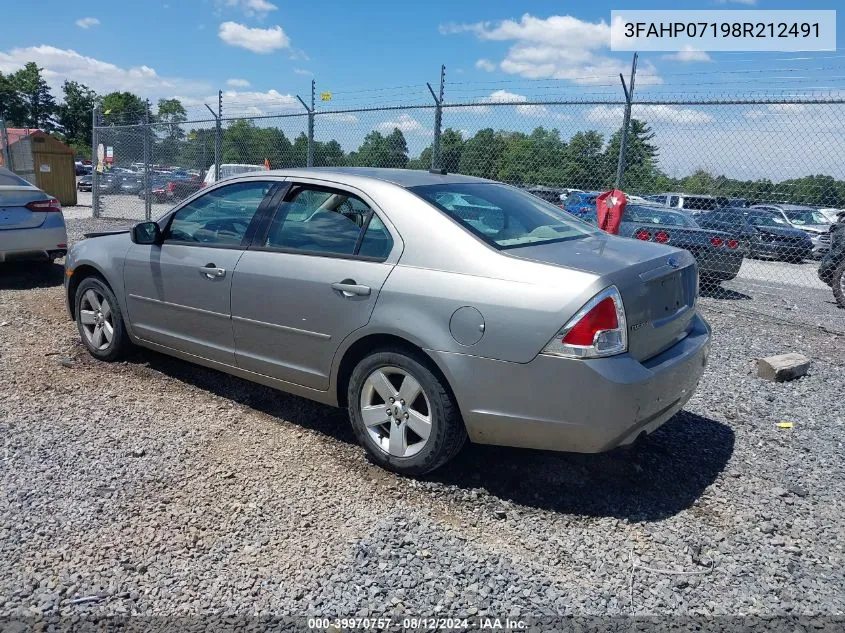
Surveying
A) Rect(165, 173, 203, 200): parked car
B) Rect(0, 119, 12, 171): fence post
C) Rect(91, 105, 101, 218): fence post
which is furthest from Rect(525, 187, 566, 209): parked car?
Rect(0, 119, 12, 171): fence post

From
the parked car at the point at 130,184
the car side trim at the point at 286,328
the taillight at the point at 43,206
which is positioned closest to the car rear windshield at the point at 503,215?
the car side trim at the point at 286,328

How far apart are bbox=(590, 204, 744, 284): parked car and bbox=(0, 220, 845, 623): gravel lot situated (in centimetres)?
559

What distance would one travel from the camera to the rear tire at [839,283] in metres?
9.52

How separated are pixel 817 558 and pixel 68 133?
83513mm

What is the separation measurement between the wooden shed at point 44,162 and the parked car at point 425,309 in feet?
66.3

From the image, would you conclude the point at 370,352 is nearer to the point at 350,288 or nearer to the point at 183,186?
the point at 350,288

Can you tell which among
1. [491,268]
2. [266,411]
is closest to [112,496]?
[266,411]

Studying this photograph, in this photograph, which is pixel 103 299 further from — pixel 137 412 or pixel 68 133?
pixel 68 133

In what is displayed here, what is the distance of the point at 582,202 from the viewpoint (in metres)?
10.2

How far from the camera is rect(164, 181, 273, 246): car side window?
4.30 metres

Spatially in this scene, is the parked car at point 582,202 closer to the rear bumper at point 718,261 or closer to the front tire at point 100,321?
the rear bumper at point 718,261

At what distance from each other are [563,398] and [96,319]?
12.7 feet

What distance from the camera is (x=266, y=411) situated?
4.46 metres

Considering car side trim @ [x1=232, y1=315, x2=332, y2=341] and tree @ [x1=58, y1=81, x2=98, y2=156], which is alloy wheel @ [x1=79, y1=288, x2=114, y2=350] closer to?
car side trim @ [x1=232, y1=315, x2=332, y2=341]
